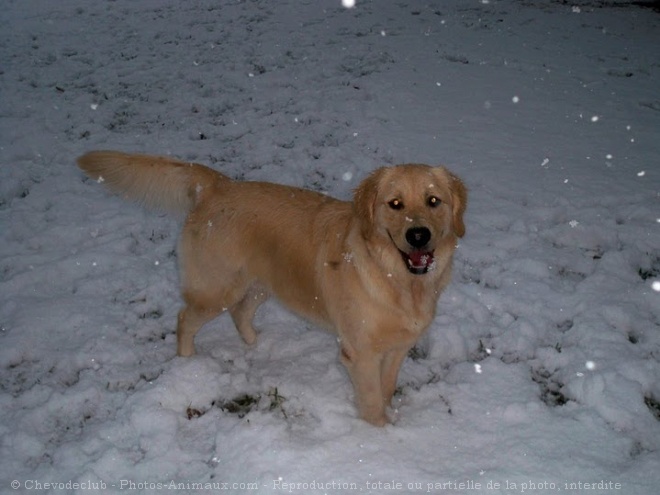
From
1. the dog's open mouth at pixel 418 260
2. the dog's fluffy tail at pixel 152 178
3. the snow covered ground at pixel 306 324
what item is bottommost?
the snow covered ground at pixel 306 324

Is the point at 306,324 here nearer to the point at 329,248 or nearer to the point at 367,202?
the point at 329,248

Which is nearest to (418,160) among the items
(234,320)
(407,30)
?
(234,320)

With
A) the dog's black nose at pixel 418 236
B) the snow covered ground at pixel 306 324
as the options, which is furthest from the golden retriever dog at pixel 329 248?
the snow covered ground at pixel 306 324

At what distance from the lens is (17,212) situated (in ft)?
16.6

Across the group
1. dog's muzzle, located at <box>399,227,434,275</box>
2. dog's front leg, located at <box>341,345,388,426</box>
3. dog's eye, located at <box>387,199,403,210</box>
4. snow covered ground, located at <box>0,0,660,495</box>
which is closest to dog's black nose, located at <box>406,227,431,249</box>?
dog's muzzle, located at <box>399,227,434,275</box>

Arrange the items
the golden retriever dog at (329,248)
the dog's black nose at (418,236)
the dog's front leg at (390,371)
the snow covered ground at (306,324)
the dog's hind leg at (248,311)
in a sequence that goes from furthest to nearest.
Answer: the dog's hind leg at (248,311) < the dog's front leg at (390,371) < the snow covered ground at (306,324) < the golden retriever dog at (329,248) < the dog's black nose at (418,236)

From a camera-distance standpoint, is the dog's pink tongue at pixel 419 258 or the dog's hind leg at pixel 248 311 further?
the dog's hind leg at pixel 248 311

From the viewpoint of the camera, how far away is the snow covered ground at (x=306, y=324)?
2936mm

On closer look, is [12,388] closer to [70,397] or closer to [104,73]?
[70,397]

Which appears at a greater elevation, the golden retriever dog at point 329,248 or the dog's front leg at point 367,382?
the golden retriever dog at point 329,248

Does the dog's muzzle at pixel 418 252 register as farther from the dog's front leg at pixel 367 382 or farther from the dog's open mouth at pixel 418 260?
the dog's front leg at pixel 367 382

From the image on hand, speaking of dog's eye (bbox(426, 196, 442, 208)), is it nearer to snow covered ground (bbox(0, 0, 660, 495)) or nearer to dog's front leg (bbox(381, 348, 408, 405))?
dog's front leg (bbox(381, 348, 408, 405))

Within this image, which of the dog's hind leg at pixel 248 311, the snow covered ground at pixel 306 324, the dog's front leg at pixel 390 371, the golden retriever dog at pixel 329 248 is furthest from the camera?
the dog's hind leg at pixel 248 311

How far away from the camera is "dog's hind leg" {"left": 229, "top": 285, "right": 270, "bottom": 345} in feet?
12.2
